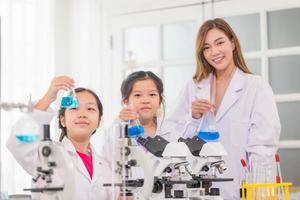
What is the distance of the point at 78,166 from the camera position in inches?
80.0

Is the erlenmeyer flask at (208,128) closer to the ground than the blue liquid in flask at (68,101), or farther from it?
closer to the ground

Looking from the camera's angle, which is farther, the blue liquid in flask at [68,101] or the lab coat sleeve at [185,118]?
the lab coat sleeve at [185,118]

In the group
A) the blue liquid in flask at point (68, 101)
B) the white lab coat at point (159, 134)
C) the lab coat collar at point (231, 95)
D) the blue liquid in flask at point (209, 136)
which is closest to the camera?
the blue liquid in flask at point (68, 101)

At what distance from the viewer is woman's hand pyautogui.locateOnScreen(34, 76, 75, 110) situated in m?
1.90

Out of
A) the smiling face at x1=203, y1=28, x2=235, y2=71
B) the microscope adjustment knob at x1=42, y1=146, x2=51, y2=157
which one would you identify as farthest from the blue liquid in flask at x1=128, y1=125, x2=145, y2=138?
the smiling face at x1=203, y1=28, x2=235, y2=71

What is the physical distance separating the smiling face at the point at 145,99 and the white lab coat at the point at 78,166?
1.27 feet

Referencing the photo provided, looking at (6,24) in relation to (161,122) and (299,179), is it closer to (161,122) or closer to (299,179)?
(161,122)

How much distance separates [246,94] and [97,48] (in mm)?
1916

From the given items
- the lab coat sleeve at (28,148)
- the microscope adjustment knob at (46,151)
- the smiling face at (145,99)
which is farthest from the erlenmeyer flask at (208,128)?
the microscope adjustment knob at (46,151)

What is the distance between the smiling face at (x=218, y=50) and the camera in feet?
9.00

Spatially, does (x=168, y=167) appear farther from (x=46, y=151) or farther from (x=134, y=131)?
(x=46, y=151)

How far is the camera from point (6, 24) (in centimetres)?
376

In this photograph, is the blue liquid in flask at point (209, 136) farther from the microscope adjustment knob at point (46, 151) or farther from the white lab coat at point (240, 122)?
the microscope adjustment knob at point (46, 151)

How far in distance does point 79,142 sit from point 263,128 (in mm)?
868
